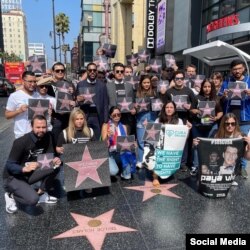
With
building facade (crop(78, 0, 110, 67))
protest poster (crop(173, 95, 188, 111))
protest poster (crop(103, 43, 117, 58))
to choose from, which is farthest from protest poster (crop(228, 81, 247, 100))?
building facade (crop(78, 0, 110, 67))

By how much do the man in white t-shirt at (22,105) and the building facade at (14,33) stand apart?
518 feet

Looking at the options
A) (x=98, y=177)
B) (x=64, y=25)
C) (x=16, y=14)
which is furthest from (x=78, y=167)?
(x=16, y=14)

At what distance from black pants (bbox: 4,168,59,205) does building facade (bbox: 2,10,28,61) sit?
158m

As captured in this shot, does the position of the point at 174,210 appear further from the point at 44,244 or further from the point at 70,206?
the point at 44,244

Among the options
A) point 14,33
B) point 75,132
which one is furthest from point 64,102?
point 14,33

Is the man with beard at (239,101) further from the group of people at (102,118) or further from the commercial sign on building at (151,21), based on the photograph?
the commercial sign on building at (151,21)

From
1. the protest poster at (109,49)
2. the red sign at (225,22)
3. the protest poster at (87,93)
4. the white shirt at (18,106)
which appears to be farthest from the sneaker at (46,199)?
the red sign at (225,22)

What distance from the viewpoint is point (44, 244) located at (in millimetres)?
3166

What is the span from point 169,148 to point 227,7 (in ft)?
34.6

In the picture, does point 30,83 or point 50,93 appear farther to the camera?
point 50,93

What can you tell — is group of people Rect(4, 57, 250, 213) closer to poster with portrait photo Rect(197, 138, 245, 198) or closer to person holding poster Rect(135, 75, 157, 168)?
person holding poster Rect(135, 75, 157, 168)

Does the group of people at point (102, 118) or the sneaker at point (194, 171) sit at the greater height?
the group of people at point (102, 118)

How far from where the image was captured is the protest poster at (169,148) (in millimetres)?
4609

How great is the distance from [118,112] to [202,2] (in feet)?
41.9
